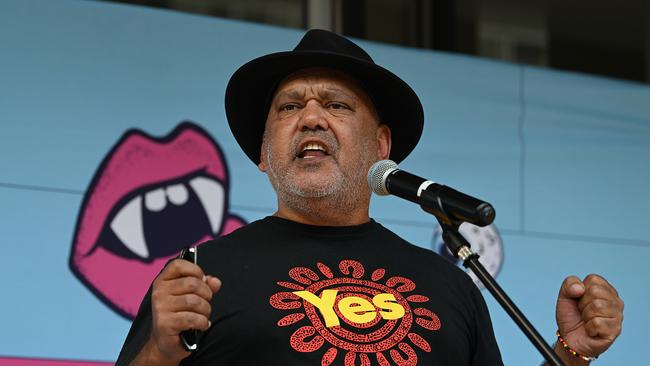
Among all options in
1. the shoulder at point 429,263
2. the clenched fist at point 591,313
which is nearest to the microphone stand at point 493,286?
the clenched fist at point 591,313

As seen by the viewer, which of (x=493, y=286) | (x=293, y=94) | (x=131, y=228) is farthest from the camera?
(x=131, y=228)

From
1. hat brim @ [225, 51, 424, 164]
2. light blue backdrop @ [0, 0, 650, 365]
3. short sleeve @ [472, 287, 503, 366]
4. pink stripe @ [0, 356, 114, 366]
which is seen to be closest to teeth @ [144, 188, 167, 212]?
light blue backdrop @ [0, 0, 650, 365]

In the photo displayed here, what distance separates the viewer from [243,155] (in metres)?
3.27

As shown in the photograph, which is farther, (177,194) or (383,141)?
(177,194)

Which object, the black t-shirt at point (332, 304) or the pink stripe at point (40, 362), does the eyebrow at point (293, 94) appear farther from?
the pink stripe at point (40, 362)

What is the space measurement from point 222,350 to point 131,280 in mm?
1038

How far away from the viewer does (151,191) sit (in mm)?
3133

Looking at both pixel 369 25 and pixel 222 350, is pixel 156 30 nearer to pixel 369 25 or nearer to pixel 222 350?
pixel 369 25

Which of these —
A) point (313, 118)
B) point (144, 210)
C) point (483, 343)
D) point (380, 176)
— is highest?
point (313, 118)

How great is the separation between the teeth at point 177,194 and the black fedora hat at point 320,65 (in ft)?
2.07

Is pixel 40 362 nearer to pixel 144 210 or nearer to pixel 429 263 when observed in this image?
pixel 144 210

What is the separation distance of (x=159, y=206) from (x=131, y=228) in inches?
4.3

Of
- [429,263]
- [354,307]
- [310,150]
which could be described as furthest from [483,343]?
[310,150]

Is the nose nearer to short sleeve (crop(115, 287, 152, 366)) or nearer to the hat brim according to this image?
the hat brim
